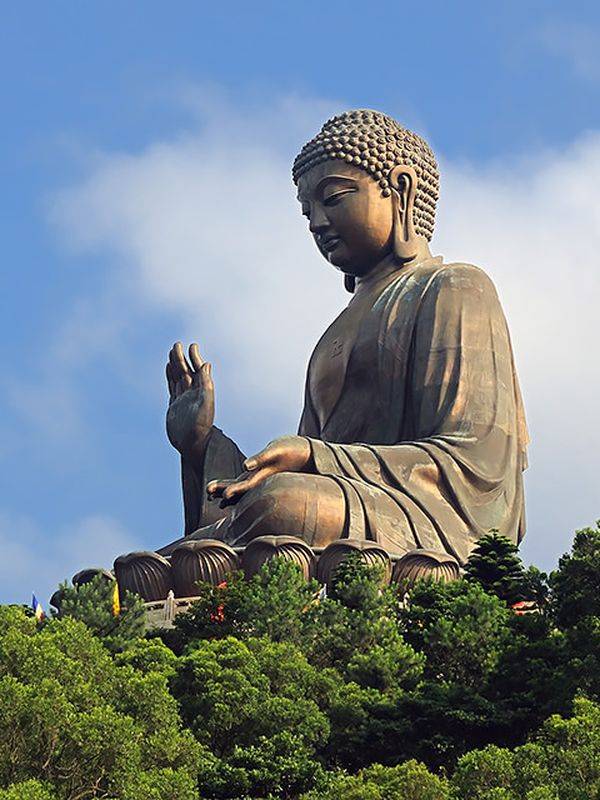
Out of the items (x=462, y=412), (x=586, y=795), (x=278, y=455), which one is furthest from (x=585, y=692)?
(x=462, y=412)

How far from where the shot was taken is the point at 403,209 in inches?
874

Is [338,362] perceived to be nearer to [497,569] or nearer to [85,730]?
[497,569]

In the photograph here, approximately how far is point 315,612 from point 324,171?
24.9ft

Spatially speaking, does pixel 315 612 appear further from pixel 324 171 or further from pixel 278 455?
pixel 324 171

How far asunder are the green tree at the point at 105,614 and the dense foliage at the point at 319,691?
0.06ft

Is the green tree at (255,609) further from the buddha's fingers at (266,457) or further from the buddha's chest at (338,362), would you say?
the buddha's chest at (338,362)

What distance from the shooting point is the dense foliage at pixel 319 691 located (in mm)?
11312

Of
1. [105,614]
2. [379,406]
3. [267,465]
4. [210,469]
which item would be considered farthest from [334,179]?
[105,614]

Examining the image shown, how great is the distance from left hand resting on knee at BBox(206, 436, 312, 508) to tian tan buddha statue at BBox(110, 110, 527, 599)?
0.04ft

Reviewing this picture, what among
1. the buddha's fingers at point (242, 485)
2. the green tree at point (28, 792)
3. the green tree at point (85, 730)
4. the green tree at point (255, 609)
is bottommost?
the green tree at point (28, 792)

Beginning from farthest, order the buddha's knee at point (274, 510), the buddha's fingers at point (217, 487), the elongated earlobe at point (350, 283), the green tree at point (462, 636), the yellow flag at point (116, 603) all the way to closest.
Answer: the elongated earlobe at point (350, 283) < the buddha's fingers at point (217, 487) < the buddha's knee at point (274, 510) < the yellow flag at point (116, 603) < the green tree at point (462, 636)

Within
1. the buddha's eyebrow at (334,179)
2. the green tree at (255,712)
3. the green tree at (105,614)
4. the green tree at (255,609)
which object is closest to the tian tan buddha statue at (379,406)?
the buddha's eyebrow at (334,179)

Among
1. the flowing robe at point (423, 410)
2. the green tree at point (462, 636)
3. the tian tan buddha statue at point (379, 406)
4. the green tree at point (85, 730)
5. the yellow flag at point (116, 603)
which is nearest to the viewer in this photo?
the green tree at point (85, 730)

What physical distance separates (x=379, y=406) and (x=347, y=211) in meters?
2.04
